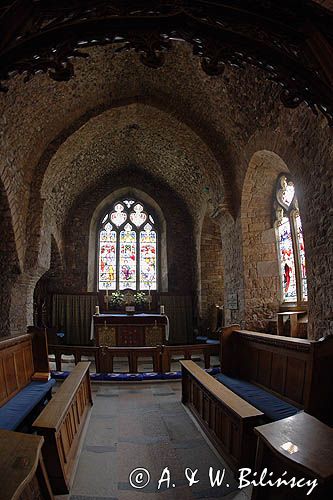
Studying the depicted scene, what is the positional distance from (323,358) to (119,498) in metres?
1.82

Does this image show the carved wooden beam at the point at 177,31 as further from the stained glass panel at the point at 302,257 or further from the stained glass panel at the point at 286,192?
the stained glass panel at the point at 286,192

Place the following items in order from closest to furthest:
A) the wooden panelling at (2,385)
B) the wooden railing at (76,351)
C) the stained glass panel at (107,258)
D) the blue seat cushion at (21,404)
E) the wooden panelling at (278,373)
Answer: the blue seat cushion at (21,404)
the wooden panelling at (2,385)
the wooden panelling at (278,373)
the wooden railing at (76,351)
the stained glass panel at (107,258)

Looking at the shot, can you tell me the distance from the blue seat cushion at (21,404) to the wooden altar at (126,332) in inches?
143

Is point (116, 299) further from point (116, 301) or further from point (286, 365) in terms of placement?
point (286, 365)

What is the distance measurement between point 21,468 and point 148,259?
1002 centimetres

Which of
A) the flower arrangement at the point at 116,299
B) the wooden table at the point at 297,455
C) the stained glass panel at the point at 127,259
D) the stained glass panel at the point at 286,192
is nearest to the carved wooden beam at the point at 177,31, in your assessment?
the wooden table at the point at 297,455

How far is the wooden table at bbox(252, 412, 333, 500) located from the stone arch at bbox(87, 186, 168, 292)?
8872 millimetres

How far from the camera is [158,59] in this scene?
2068mm

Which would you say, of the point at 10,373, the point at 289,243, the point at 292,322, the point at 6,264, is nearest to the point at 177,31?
the point at 10,373

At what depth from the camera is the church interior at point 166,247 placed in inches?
78.6

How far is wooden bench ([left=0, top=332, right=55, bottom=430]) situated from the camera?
310 cm

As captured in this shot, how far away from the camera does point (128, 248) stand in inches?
455

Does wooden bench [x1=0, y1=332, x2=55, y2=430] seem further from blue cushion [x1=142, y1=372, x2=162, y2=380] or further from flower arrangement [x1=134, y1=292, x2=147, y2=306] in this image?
flower arrangement [x1=134, y1=292, x2=147, y2=306]

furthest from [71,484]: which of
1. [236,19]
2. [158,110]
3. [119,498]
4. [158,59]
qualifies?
[158,110]
